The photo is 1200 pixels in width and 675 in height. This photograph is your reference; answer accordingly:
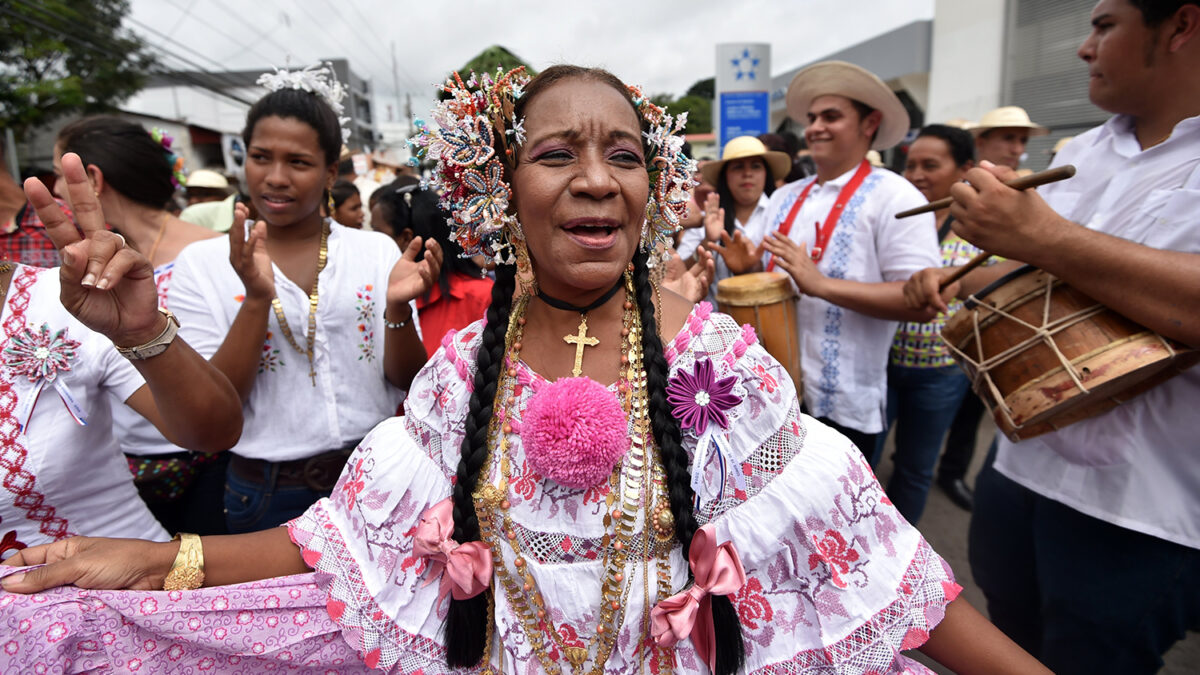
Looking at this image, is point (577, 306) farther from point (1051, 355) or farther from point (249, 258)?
point (1051, 355)

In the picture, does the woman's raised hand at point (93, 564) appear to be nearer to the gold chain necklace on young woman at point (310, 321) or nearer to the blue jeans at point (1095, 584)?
the gold chain necklace on young woman at point (310, 321)

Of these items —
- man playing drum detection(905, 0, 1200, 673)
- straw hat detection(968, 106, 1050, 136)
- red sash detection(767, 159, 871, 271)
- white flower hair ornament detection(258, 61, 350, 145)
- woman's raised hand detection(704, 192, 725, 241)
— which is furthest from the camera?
straw hat detection(968, 106, 1050, 136)

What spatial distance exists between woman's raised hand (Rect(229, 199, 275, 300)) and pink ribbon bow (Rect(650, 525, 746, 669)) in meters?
1.60

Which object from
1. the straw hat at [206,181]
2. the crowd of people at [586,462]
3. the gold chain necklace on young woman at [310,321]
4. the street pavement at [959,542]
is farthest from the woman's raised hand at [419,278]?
the straw hat at [206,181]

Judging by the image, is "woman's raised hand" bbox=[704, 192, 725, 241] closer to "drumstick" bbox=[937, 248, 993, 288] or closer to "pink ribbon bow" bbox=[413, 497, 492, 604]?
"drumstick" bbox=[937, 248, 993, 288]

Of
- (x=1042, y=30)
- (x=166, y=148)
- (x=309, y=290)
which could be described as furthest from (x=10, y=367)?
(x=1042, y=30)

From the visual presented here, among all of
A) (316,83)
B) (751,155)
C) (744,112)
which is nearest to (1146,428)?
(316,83)

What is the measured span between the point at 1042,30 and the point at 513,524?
15720mm

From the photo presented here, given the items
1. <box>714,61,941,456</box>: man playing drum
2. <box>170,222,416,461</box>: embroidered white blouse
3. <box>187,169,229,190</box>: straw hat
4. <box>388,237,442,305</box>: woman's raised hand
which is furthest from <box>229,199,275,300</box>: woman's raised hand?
<box>187,169,229,190</box>: straw hat

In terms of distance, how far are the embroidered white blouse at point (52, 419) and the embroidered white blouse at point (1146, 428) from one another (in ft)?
9.11

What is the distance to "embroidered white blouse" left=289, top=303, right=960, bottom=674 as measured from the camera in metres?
1.26

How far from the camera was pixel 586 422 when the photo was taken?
4.03 ft

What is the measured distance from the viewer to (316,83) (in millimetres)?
2504

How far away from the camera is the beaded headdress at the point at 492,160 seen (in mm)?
1399
